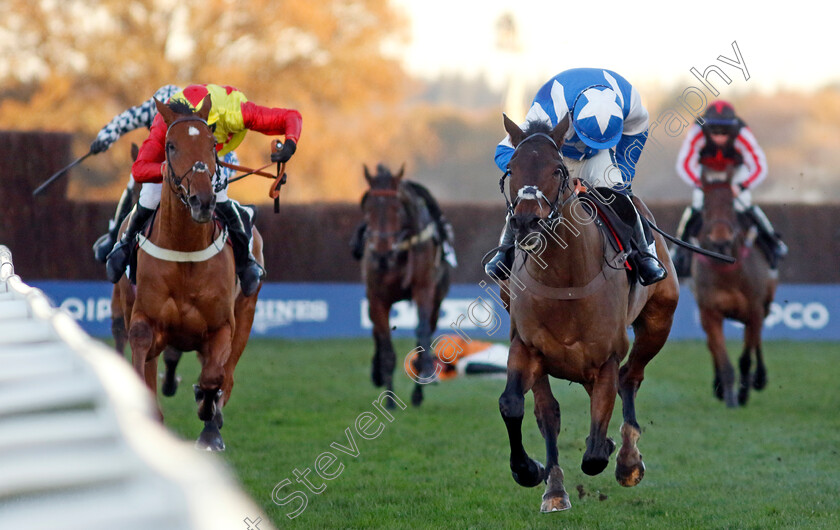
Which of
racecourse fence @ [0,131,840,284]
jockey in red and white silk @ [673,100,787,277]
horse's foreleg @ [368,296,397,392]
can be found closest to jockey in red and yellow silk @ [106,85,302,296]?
horse's foreleg @ [368,296,397,392]

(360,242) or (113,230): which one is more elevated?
(113,230)

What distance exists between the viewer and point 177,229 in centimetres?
548

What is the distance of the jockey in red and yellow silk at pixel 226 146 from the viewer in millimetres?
5629

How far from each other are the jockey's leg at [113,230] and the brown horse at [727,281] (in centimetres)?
508

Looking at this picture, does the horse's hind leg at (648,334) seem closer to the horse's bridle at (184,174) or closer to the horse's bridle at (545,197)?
the horse's bridle at (545,197)

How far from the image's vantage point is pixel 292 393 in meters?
9.76

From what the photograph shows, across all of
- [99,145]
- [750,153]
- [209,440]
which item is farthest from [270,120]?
[750,153]

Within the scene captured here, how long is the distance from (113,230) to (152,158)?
190cm

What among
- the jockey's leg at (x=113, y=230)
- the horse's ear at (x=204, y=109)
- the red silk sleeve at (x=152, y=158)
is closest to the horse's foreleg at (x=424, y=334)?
the jockey's leg at (x=113, y=230)

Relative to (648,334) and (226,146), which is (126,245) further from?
(648,334)

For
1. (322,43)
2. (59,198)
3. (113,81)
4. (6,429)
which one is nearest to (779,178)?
(322,43)

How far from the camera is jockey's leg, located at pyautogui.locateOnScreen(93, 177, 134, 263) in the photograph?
22.5ft

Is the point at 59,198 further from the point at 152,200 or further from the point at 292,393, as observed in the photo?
the point at 152,200

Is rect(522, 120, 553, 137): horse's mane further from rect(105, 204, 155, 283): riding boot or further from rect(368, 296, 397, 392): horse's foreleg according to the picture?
rect(368, 296, 397, 392): horse's foreleg
